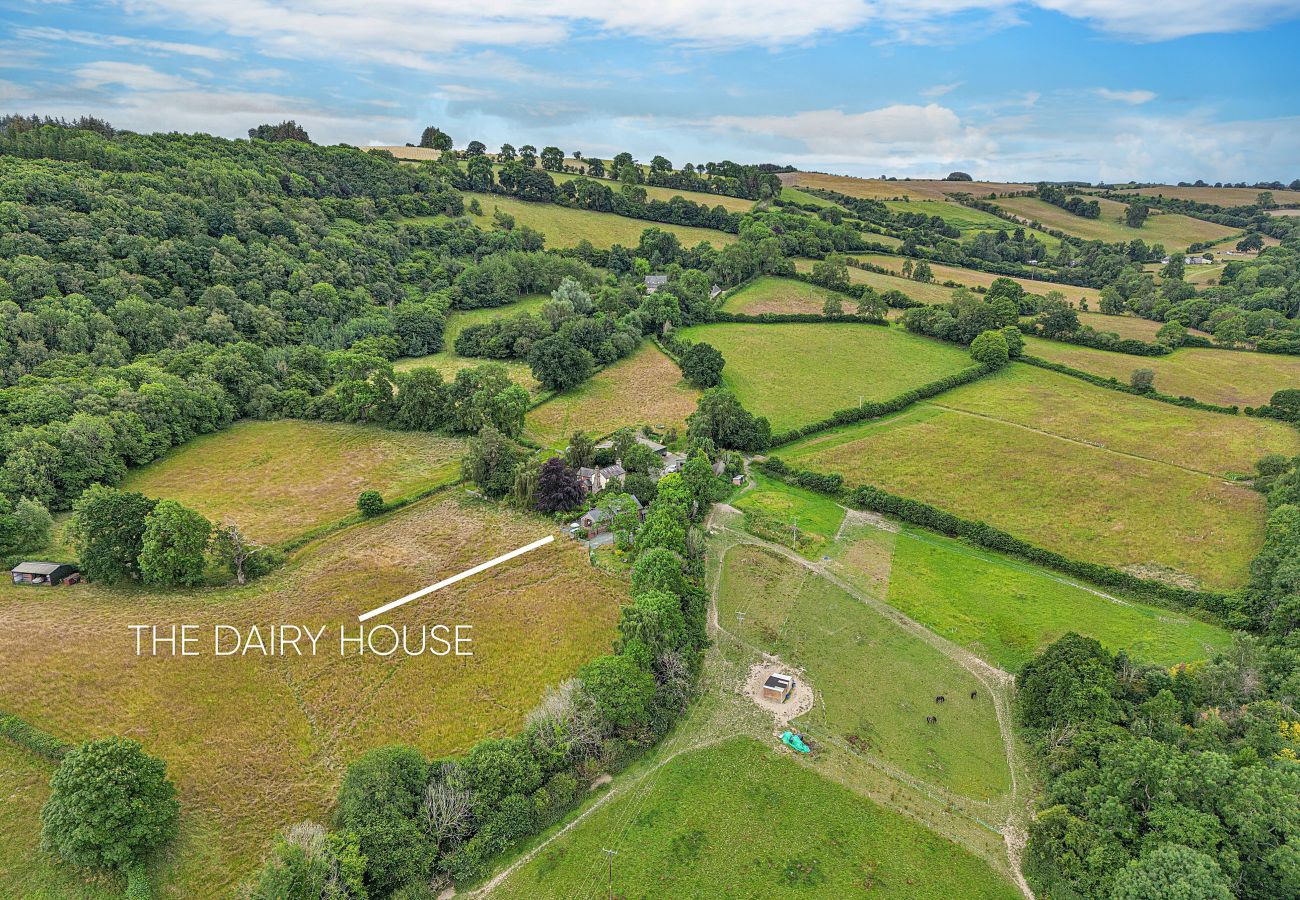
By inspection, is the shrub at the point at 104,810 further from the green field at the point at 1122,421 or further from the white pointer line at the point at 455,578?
the green field at the point at 1122,421

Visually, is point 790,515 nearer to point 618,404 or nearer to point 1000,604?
point 1000,604

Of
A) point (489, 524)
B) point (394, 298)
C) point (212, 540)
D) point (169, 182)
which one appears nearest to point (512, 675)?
point (489, 524)

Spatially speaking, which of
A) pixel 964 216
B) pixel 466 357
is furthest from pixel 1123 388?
pixel 964 216

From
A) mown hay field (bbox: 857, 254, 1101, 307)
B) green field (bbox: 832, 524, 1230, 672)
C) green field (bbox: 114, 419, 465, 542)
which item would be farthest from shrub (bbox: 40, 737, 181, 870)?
mown hay field (bbox: 857, 254, 1101, 307)

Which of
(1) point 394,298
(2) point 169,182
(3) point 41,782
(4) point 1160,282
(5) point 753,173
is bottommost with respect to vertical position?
(3) point 41,782

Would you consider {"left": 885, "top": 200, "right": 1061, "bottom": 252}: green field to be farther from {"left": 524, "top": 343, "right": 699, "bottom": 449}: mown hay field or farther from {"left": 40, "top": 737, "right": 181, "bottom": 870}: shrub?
{"left": 40, "top": 737, "right": 181, "bottom": 870}: shrub

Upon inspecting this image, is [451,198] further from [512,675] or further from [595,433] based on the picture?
[512,675]
